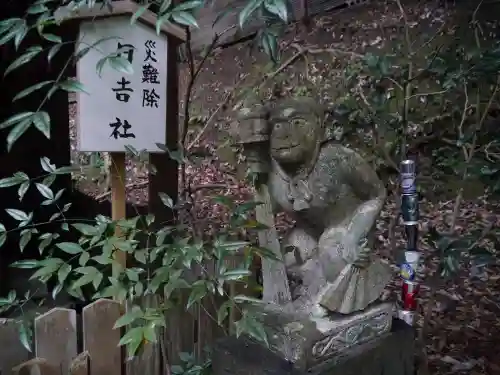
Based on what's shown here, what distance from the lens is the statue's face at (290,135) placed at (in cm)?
166

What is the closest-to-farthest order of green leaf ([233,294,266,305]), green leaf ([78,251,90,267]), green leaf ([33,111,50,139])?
green leaf ([33,111,50,139]), green leaf ([78,251,90,267]), green leaf ([233,294,266,305])

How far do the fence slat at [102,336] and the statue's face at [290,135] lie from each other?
853 mm

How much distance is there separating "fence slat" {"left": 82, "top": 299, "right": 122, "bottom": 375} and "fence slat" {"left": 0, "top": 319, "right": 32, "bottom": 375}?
0.77 feet

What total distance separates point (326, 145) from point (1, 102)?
1.82 m

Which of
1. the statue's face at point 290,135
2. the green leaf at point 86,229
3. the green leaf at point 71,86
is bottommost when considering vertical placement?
the green leaf at point 86,229

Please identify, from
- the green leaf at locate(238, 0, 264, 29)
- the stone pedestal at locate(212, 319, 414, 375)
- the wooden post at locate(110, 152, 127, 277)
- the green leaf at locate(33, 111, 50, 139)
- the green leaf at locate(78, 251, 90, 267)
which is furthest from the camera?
the wooden post at locate(110, 152, 127, 277)

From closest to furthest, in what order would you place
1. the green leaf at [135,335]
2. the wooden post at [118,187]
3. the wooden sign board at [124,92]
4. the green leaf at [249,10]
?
the green leaf at [249,10] < the green leaf at [135,335] < the wooden sign board at [124,92] < the wooden post at [118,187]

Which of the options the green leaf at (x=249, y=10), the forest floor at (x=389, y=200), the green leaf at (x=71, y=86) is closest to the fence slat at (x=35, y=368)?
the forest floor at (x=389, y=200)

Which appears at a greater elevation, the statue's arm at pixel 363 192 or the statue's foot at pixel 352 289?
the statue's arm at pixel 363 192

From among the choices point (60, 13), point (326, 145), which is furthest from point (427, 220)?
point (60, 13)

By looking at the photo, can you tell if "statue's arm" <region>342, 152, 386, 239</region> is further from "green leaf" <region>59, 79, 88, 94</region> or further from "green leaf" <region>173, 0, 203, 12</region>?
"green leaf" <region>59, 79, 88, 94</region>

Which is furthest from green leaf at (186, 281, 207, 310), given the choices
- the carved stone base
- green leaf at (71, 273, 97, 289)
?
the carved stone base

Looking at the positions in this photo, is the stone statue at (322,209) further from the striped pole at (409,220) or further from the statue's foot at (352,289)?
the striped pole at (409,220)

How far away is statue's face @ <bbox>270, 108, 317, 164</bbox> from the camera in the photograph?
5.45 feet
